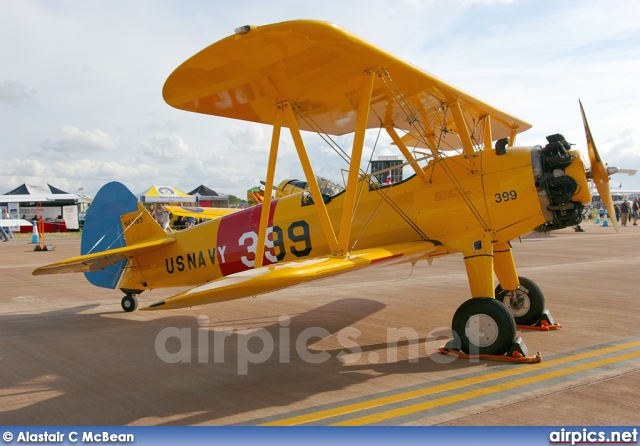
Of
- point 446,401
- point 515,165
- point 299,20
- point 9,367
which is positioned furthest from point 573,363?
point 9,367

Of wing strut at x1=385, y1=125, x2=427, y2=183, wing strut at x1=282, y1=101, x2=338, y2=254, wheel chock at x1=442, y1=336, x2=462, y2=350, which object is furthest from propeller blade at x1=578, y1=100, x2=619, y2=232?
wing strut at x1=282, y1=101, x2=338, y2=254

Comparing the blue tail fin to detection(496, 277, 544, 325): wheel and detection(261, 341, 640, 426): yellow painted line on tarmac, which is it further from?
detection(496, 277, 544, 325): wheel

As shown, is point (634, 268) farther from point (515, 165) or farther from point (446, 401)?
point (446, 401)

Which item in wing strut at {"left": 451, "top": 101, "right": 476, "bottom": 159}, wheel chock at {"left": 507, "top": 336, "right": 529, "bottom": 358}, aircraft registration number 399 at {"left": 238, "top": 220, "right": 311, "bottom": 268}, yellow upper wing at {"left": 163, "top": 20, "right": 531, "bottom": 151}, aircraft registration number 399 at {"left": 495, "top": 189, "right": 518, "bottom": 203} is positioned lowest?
wheel chock at {"left": 507, "top": 336, "right": 529, "bottom": 358}

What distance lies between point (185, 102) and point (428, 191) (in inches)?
120

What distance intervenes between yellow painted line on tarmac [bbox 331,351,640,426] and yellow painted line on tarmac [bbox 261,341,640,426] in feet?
0.55

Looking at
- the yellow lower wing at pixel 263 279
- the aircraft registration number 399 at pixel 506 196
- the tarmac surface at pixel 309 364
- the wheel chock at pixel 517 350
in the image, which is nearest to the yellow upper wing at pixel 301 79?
the aircraft registration number 399 at pixel 506 196

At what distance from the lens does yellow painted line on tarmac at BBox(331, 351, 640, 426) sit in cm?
399

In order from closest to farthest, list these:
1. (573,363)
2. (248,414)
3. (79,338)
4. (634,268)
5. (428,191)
Result: (248,414) < (573,363) < (428,191) < (79,338) < (634,268)

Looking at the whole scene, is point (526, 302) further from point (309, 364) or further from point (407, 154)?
point (309, 364)

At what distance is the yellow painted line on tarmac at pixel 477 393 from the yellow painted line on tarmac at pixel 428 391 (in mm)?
168

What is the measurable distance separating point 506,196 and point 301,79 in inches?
105

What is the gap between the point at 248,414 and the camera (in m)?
4.17

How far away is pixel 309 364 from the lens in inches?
221
